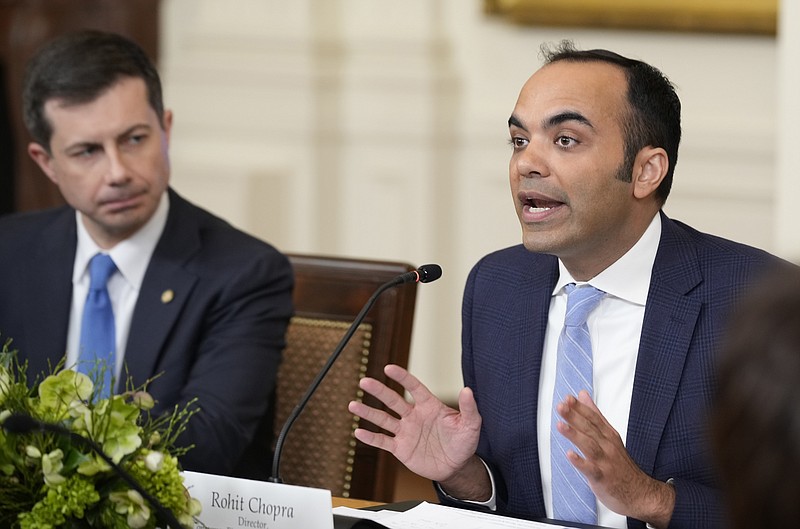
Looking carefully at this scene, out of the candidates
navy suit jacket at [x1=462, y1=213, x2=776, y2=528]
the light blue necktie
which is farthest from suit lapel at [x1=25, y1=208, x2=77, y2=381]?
the light blue necktie

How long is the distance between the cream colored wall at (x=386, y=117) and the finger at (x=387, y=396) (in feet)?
8.69

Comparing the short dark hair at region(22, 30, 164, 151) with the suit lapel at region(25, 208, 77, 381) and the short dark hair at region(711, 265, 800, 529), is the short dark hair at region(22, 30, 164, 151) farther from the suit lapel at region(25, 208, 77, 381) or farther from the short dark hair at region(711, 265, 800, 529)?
the short dark hair at region(711, 265, 800, 529)

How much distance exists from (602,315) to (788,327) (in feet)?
4.41

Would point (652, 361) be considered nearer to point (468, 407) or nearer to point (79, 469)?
point (468, 407)

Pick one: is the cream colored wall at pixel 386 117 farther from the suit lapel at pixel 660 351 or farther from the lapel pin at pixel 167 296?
the suit lapel at pixel 660 351

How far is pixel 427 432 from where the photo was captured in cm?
206

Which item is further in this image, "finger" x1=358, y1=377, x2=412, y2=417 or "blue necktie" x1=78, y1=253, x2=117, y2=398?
"blue necktie" x1=78, y1=253, x2=117, y2=398

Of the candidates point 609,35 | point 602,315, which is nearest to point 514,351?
point 602,315

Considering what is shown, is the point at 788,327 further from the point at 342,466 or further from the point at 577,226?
the point at 342,466

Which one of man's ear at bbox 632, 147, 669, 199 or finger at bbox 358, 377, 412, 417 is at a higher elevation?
man's ear at bbox 632, 147, 669, 199

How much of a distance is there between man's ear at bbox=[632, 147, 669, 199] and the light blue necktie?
214 mm

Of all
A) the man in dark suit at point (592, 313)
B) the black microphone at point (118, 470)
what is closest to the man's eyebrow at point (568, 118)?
the man in dark suit at point (592, 313)

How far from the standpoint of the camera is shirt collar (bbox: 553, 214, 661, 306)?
7.14 feet

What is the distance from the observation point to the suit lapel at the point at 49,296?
108 inches
